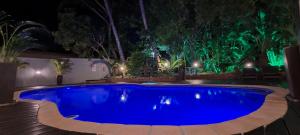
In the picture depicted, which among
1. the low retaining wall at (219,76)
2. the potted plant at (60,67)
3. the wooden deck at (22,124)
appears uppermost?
the potted plant at (60,67)

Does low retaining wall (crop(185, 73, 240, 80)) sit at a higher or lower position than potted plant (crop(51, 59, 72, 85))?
lower

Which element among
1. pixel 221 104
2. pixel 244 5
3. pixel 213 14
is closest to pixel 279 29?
pixel 244 5

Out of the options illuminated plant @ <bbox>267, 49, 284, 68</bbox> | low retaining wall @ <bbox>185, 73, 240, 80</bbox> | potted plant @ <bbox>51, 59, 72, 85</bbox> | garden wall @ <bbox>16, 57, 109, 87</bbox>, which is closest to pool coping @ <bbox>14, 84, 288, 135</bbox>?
low retaining wall @ <bbox>185, 73, 240, 80</bbox>

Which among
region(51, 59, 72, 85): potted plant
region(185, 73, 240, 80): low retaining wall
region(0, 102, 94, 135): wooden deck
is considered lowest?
region(0, 102, 94, 135): wooden deck

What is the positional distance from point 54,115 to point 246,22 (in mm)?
14496

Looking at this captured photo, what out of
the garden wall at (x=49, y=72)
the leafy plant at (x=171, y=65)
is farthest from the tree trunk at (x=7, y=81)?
the leafy plant at (x=171, y=65)

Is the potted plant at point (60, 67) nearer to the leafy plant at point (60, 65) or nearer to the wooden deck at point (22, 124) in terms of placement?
the leafy plant at point (60, 65)

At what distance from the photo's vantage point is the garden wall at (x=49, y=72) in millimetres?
14747

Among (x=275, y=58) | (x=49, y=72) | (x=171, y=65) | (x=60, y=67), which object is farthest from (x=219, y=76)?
(x=49, y=72)

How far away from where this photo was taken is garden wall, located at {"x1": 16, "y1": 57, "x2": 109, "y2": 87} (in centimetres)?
1475

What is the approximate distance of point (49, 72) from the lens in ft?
54.2

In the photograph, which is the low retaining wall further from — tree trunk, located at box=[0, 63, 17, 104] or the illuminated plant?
tree trunk, located at box=[0, 63, 17, 104]

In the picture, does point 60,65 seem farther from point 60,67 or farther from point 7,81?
point 7,81

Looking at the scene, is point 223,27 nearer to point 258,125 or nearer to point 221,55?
point 221,55
